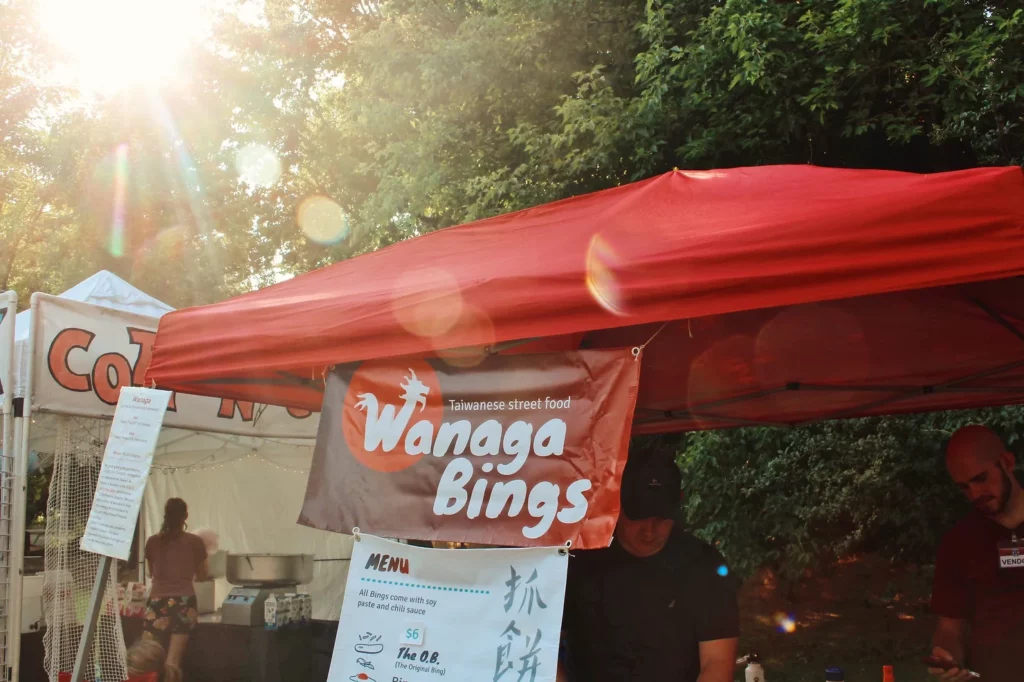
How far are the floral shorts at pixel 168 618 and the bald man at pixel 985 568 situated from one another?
620 centimetres

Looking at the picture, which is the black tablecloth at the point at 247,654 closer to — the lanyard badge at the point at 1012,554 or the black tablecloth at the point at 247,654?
the black tablecloth at the point at 247,654

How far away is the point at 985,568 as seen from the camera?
370 cm

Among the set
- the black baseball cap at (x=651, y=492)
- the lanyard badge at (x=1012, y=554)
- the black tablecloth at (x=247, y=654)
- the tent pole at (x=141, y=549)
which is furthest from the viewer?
the tent pole at (x=141, y=549)

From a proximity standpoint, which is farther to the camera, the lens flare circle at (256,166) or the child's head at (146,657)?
the lens flare circle at (256,166)

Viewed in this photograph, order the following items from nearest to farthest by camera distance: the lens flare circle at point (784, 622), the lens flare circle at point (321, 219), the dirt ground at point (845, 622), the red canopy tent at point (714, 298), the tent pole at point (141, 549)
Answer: the red canopy tent at point (714, 298) < the tent pole at point (141, 549) < the dirt ground at point (845, 622) < the lens flare circle at point (784, 622) < the lens flare circle at point (321, 219)

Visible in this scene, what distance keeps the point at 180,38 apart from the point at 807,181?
2115 cm

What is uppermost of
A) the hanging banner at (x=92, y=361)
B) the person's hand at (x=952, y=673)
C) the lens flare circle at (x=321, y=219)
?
the lens flare circle at (x=321, y=219)

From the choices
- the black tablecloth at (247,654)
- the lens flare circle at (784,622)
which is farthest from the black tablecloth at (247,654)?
the lens flare circle at (784,622)

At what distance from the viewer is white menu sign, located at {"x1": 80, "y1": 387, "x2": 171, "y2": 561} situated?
4203 mm

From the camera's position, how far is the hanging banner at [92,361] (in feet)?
19.8

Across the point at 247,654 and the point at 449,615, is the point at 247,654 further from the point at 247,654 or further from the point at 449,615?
the point at 449,615

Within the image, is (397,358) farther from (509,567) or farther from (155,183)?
(155,183)

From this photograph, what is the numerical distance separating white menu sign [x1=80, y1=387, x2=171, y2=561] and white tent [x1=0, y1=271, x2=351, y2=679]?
172 cm

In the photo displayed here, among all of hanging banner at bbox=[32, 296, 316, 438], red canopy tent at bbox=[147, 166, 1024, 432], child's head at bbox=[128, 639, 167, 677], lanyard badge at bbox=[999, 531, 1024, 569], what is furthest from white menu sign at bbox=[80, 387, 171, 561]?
lanyard badge at bbox=[999, 531, 1024, 569]
